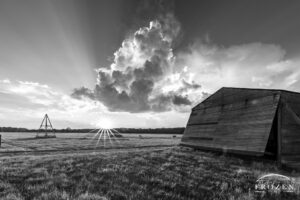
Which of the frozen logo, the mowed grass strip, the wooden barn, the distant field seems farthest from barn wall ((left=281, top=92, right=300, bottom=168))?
the distant field

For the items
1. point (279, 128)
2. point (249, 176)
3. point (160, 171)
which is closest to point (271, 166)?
point (279, 128)

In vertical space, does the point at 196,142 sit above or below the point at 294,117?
below

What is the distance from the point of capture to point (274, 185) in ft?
25.0

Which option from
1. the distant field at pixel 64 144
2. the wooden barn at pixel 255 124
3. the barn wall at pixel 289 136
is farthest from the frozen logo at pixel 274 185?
the distant field at pixel 64 144

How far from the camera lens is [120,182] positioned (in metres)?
7.40

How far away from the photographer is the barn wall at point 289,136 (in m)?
12.0

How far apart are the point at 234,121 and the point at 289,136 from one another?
4127 millimetres

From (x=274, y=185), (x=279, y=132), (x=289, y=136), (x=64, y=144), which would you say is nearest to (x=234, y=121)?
(x=279, y=132)

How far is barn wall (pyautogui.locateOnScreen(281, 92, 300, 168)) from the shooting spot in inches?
473

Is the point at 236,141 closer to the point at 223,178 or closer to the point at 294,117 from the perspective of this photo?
the point at 294,117

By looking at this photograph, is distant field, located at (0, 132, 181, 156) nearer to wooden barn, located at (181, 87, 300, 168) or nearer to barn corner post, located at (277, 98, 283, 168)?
wooden barn, located at (181, 87, 300, 168)

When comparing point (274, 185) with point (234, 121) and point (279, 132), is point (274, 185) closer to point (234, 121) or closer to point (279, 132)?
point (279, 132)

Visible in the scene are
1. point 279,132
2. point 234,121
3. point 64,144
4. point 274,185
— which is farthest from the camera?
point 64,144

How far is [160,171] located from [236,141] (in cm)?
821
